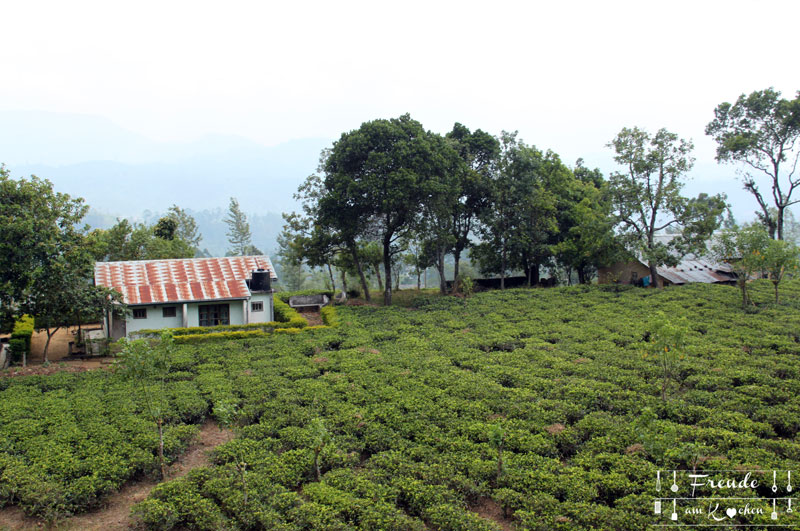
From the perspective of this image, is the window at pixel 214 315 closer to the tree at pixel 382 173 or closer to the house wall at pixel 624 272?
the tree at pixel 382 173

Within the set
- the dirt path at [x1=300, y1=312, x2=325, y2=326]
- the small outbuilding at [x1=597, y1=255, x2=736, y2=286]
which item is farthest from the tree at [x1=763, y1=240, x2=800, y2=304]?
the dirt path at [x1=300, y1=312, x2=325, y2=326]

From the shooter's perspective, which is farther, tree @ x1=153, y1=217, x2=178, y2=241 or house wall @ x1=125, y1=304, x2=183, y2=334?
tree @ x1=153, y1=217, x2=178, y2=241

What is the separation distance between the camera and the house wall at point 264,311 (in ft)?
88.9

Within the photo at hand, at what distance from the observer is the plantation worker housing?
80.1 feet

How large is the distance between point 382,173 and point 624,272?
2010 centimetres

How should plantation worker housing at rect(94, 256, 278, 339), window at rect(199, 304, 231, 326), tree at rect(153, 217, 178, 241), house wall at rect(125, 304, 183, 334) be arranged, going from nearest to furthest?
house wall at rect(125, 304, 183, 334) → plantation worker housing at rect(94, 256, 278, 339) → window at rect(199, 304, 231, 326) → tree at rect(153, 217, 178, 241)

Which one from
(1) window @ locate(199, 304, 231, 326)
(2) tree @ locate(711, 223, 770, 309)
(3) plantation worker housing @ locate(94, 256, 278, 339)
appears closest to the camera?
(2) tree @ locate(711, 223, 770, 309)

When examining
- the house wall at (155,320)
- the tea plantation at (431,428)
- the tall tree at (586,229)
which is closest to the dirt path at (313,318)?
the house wall at (155,320)

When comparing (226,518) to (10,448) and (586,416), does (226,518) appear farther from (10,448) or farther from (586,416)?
(586,416)

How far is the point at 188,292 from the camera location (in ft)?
82.5

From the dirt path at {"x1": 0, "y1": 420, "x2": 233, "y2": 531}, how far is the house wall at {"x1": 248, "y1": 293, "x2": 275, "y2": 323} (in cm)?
1553

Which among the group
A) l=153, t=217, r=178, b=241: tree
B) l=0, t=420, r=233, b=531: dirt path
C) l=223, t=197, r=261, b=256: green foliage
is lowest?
l=0, t=420, r=233, b=531: dirt path

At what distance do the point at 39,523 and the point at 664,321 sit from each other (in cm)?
1490

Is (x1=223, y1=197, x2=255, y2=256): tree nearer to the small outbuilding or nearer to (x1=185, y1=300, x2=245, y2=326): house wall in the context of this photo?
(x1=185, y1=300, x2=245, y2=326): house wall
